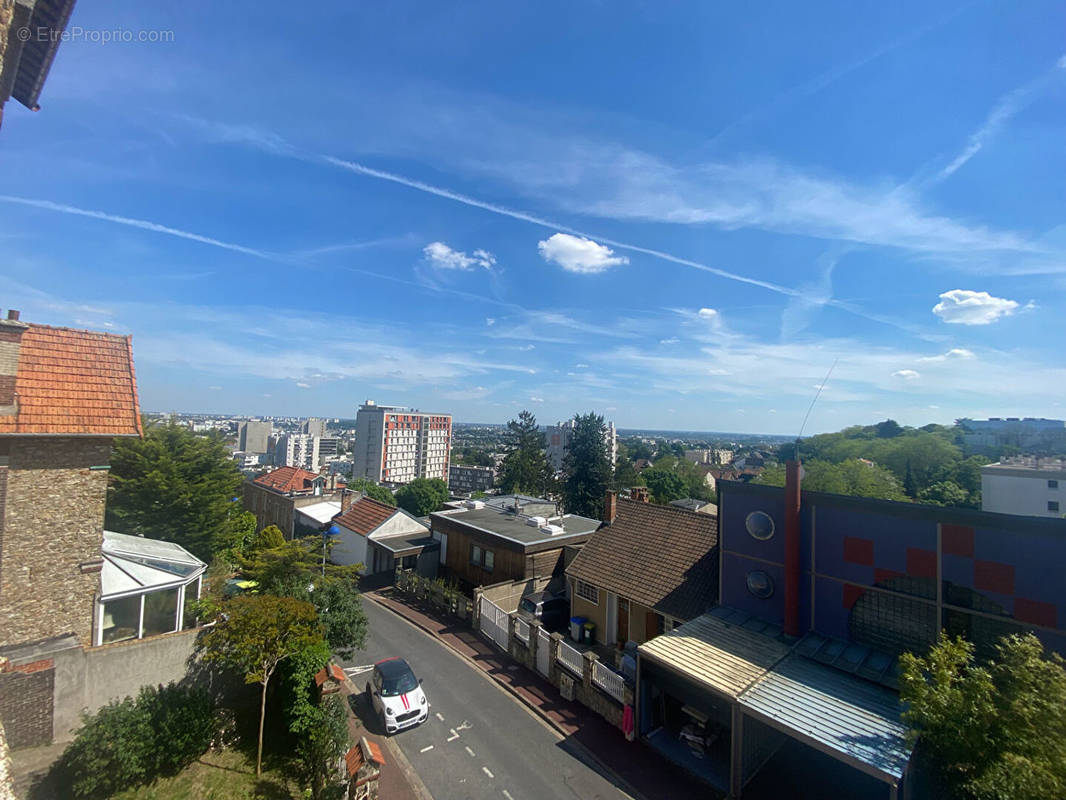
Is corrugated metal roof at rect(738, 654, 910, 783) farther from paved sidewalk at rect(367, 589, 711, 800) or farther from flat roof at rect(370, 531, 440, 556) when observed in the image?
flat roof at rect(370, 531, 440, 556)

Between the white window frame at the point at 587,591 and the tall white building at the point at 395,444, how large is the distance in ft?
349

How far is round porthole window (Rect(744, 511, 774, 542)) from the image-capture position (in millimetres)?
14250

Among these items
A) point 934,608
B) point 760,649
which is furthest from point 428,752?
point 934,608

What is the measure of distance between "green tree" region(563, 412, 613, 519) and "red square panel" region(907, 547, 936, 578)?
3929cm

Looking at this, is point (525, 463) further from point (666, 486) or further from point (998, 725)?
point (998, 725)

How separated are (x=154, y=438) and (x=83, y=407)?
11.6 m

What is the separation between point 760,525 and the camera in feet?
47.4

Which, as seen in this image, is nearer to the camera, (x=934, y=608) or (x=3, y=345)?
(x=934, y=608)

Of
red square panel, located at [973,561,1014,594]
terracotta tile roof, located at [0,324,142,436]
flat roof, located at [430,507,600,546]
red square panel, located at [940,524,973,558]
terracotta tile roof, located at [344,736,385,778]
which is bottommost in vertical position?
terracotta tile roof, located at [344,736,385,778]

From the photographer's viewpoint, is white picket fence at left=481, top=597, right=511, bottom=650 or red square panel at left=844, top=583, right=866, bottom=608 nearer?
red square panel at left=844, top=583, right=866, bottom=608

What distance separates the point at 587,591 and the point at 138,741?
1480 cm

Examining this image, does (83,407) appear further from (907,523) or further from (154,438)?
(907,523)

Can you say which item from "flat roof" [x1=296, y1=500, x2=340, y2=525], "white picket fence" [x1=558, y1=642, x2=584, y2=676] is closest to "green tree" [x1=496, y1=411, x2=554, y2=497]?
"flat roof" [x1=296, y1=500, x2=340, y2=525]

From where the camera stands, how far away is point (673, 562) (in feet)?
59.8
